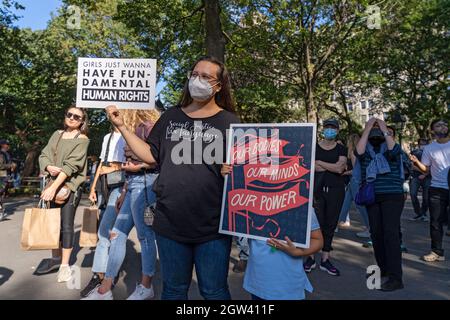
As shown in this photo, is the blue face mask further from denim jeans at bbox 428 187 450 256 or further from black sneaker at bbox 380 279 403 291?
denim jeans at bbox 428 187 450 256

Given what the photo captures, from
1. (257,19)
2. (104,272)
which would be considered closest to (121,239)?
(104,272)

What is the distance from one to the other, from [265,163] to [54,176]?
299 cm

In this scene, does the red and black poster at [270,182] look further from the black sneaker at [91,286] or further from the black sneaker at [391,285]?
the black sneaker at [391,285]

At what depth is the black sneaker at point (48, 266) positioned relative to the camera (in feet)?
15.7

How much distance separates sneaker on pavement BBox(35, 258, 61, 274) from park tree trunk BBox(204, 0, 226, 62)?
500 centimetres

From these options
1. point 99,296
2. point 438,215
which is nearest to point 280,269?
point 99,296

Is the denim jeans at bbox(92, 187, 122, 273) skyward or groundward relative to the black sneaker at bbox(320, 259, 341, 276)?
skyward

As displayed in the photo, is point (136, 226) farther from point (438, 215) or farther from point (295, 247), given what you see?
point (438, 215)

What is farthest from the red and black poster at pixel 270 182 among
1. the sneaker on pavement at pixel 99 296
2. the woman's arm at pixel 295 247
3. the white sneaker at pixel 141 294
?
the sneaker on pavement at pixel 99 296

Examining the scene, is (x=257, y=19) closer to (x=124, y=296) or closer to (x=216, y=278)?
(x=124, y=296)

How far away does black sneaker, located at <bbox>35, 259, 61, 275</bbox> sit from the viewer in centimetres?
479

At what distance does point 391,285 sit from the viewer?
417 cm

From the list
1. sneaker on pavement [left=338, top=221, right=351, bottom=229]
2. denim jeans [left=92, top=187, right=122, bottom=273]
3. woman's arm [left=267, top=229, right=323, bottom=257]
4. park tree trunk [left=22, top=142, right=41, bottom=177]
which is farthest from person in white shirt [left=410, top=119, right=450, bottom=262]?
park tree trunk [left=22, top=142, right=41, bottom=177]

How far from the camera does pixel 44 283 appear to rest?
4.40 meters
